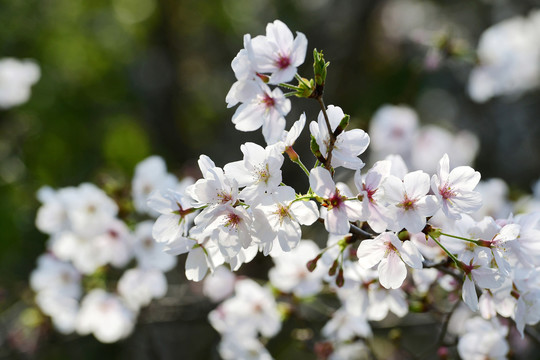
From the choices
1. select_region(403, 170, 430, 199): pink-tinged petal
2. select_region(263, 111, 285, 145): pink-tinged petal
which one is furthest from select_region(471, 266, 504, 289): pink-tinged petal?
select_region(263, 111, 285, 145): pink-tinged petal

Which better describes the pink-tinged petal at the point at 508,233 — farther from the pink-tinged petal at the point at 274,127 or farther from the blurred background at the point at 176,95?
the blurred background at the point at 176,95

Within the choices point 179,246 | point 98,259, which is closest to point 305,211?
point 179,246

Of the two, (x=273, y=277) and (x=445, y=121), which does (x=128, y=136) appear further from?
(x=445, y=121)

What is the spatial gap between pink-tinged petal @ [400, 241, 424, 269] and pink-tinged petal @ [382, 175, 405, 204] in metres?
0.11

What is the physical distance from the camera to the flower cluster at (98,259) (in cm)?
213

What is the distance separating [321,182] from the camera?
1.19 meters

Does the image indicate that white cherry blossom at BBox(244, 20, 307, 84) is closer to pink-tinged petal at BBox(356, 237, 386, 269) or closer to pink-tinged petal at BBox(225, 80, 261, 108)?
pink-tinged petal at BBox(225, 80, 261, 108)

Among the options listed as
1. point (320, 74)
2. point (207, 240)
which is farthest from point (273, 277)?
point (320, 74)

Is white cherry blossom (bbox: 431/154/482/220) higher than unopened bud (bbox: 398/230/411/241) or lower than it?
higher

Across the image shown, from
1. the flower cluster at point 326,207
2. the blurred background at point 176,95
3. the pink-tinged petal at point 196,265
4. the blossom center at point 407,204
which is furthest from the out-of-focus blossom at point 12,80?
the blossom center at point 407,204

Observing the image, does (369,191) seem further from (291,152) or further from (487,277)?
(487,277)

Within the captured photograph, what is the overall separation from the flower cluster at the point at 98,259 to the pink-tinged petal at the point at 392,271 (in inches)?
39.0

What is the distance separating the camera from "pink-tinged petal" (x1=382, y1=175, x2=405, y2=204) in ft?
3.97

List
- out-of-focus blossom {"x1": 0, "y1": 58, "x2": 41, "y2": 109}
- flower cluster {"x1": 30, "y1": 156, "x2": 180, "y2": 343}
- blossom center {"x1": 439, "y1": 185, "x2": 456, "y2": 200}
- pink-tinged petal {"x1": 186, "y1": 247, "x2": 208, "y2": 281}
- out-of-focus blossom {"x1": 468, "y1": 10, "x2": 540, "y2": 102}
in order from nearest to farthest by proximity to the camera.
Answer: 1. blossom center {"x1": 439, "y1": 185, "x2": 456, "y2": 200}
2. pink-tinged petal {"x1": 186, "y1": 247, "x2": 208, "y2": 281}
3. flower cluster {"x1": 30, "y1": 156, "x2": 180, "y2": 343}
4. out-of-focus blossom {"x1": 468, "y1": 10, "x2": 540, "y2": 102}
5. out-of-focus blossom {"x1": 0, "y1": 58, "x2": 41, "y2": 109}
